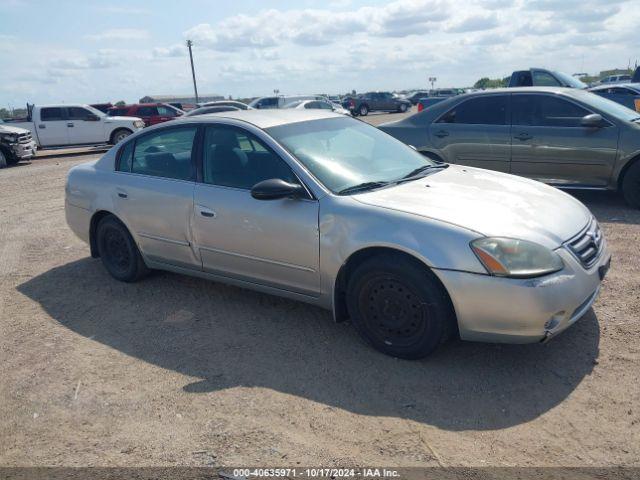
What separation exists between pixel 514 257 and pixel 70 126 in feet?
64.4

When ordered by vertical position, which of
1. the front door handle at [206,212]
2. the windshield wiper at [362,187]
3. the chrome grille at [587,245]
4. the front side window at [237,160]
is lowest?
the chrome grille at [587,245]

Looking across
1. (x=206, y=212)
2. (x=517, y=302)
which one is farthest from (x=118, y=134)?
(x=517, y=302)

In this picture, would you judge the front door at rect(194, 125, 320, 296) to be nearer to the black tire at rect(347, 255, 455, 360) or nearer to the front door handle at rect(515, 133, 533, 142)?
the black tire at rect(347, 255, 455, 360)

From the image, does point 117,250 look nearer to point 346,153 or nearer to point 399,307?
point 346,153

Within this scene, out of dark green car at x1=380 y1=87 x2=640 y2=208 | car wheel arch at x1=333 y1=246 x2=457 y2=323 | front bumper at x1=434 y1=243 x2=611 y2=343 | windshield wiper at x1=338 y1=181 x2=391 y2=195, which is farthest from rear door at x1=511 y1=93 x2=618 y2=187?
car wheel arch at x1=333 y1=246 x2=457 y2=323

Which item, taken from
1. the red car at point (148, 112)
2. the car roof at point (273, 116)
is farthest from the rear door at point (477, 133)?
the red car at point (148, 112)

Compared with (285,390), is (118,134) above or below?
above

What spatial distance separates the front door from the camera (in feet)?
13.1

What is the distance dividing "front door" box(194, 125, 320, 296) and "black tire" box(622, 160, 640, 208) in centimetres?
502

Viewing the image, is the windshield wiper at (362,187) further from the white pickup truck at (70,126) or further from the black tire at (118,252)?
the white pickup truck at (70,126)

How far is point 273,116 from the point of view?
4.77 meters

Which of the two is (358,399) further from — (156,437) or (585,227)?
(585,227)

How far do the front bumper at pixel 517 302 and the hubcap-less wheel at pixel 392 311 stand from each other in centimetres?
26

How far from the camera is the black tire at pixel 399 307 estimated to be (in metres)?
3.48
